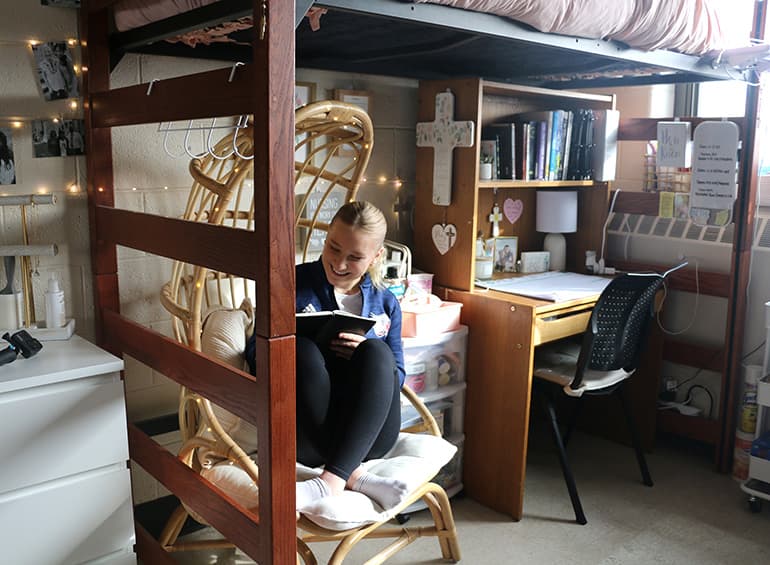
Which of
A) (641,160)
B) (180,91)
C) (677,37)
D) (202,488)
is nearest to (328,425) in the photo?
(202,488)

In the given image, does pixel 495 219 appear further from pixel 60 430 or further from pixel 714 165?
pixel 60 430

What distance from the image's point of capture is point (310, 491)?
176cm

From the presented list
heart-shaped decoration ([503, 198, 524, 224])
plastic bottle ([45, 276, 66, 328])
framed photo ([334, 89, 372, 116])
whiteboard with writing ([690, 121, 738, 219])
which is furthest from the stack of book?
plastic bottle ([45, 276, 66, 328])

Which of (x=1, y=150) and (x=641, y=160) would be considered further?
(x=641, y=160)

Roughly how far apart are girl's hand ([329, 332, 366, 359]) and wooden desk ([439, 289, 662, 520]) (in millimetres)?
751

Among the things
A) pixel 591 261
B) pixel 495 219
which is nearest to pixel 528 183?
pixel 495 219

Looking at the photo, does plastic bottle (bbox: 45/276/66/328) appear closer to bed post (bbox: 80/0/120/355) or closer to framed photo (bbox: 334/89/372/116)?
bed post (bbox: 80/0/120/355)

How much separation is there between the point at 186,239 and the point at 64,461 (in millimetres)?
627

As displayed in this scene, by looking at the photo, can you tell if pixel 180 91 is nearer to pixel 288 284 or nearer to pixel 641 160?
pixel 288 284

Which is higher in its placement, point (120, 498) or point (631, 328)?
point (631, 328)

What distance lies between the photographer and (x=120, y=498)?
187 centimetres

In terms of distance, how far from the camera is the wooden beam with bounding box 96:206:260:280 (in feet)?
4.91

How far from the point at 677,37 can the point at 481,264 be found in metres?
1.09

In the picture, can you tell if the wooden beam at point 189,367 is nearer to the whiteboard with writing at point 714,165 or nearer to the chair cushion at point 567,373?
the chair cushion at point 567,373
